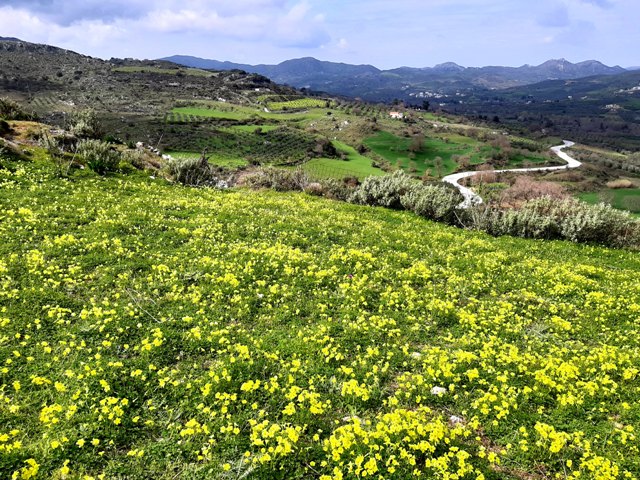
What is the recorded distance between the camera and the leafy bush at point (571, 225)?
22.0 metres

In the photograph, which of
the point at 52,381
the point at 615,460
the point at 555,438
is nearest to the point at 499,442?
the point at 555,438

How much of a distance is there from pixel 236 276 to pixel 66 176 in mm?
12686

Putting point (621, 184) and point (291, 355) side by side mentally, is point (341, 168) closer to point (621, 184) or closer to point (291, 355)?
point (621, 184)

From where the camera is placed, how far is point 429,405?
29.3 feet

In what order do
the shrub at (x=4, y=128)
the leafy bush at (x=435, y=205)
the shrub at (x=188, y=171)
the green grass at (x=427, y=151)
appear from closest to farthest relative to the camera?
1. the leafy bush at (x=435, y=205)
2. the shrub at (x=4, y=128)
3. the shrub at (x=188, y=171)
4. the green grass at (x=427, y=151)

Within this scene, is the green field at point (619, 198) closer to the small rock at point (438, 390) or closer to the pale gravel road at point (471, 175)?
the pale gravel road at point (471, 175)

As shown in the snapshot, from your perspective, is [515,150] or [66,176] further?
[515,150]

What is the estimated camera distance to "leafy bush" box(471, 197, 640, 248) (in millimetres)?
21953

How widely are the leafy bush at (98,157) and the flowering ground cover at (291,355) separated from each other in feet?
15.8

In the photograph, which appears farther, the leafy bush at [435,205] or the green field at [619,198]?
the green field at [619,198]

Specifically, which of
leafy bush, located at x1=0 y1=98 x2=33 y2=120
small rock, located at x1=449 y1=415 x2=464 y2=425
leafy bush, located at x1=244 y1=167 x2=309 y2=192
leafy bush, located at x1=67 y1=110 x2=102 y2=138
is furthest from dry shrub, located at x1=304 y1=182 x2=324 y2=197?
small rock, located at x1=449 y1=415 x2=464 y2=425

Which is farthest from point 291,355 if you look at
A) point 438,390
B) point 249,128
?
point 249,128

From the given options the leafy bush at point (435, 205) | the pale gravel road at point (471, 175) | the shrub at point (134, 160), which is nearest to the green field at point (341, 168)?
the pale gravel road at point (471, 175)

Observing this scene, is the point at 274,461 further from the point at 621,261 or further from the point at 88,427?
the point at 621,261
